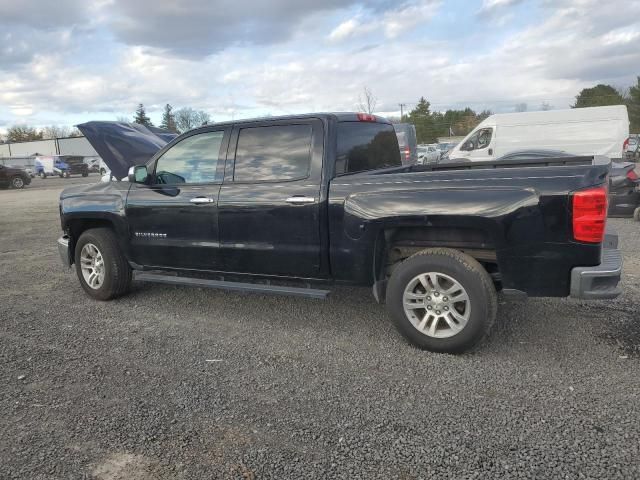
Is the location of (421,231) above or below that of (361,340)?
above

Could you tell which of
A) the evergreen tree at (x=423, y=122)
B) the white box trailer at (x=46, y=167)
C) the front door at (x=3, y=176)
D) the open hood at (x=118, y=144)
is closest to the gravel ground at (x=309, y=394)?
the open hood at (x=118, y=144)

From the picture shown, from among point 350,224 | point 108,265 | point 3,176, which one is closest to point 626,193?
point 350,224

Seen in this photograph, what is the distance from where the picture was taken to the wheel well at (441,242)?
153 inches

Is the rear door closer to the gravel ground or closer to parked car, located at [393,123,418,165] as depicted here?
the gravel ground

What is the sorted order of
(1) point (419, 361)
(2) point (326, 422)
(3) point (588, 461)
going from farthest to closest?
(1) point (419, 361)
(2) point (326, 422)
(3) point (588, 461)

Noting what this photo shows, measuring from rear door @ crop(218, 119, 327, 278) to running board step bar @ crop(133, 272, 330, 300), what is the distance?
13 centimetres

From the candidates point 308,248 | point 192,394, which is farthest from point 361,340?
point 192,394

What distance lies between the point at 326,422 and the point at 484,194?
6.24 feet

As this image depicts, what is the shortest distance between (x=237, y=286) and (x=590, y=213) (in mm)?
2977

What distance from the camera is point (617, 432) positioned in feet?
9.24

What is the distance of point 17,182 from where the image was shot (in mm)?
28172

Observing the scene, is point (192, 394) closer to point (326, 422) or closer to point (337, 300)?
point (326, 422)

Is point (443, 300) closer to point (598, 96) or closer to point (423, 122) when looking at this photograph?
point (598, 96)

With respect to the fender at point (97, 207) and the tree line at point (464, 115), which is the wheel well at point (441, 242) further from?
the tree line at point (464, 115)
